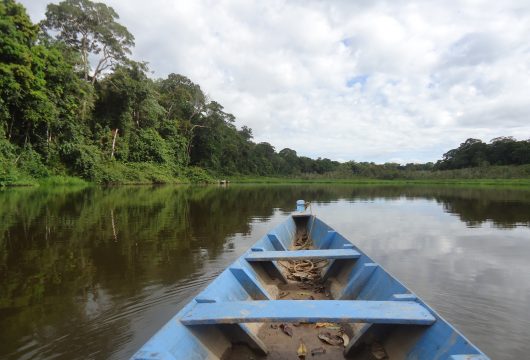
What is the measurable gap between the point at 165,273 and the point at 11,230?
17.9ft

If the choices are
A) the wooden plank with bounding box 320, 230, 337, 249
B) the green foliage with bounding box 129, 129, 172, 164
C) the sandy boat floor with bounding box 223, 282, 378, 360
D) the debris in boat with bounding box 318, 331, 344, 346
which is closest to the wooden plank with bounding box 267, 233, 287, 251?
the wooden plank with bounding box 320, 230, 337, 249

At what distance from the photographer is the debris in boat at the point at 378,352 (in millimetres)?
2662

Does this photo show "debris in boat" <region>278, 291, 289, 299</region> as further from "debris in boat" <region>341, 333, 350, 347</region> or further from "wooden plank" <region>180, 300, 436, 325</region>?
"wooden plank" <region>180, 300, 436, 325</region>

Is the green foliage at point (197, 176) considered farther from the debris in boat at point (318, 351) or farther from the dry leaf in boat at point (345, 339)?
the debris in boat at point (318, 351)

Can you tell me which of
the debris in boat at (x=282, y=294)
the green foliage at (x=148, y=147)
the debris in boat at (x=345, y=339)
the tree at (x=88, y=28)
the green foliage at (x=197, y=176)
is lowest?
the debris in boat at (x=282, y=294)

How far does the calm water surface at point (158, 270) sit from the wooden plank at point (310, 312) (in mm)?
1369

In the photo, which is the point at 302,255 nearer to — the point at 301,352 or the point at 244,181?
the point at 301,352

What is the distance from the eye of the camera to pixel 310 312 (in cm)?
243

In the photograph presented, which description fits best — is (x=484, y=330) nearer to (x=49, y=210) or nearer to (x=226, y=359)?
(x=226, y=359)

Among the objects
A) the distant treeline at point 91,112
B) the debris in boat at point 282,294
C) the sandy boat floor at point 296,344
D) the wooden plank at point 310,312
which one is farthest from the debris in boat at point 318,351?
the distant treeline at point 91,112

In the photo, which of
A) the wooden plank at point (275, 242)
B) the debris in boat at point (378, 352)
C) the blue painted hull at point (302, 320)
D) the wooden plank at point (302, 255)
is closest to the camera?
the blue painted hull at point (302, 320)

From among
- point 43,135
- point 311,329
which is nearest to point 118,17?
point 43,135

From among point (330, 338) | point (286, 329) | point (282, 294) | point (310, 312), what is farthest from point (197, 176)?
point (310, 312)

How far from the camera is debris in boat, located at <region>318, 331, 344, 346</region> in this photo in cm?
300
